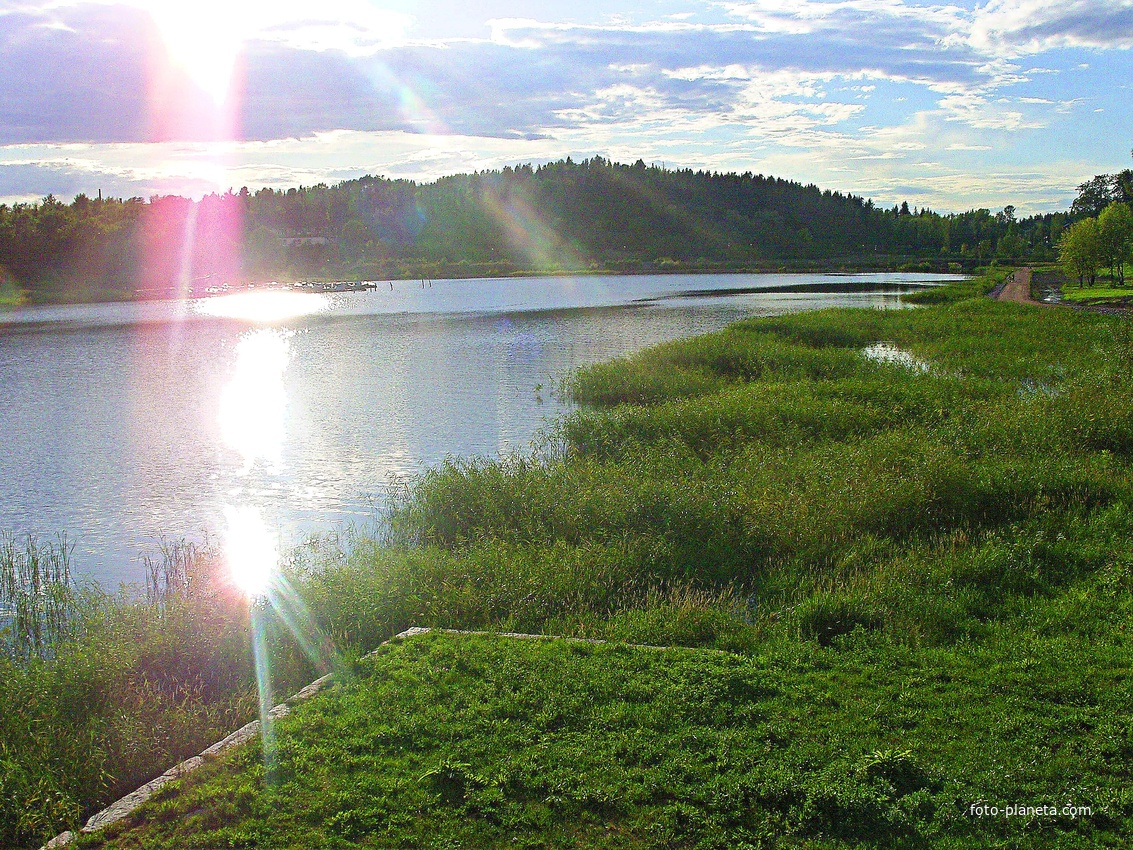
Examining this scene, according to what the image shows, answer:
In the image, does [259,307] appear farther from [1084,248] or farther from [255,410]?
[1084,248]

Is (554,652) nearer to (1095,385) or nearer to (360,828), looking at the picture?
(360,828)

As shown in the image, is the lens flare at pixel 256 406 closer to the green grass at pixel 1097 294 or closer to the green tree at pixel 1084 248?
the green grass at pixel 1097 294

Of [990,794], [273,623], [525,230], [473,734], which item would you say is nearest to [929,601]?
[990,794]

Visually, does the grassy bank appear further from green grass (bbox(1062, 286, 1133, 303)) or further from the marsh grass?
green grass (bbox(1062, 286, 1133, 303))

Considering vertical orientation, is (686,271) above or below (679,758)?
above

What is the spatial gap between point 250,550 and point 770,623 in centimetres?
903

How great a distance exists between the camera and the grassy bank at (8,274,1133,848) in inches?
240

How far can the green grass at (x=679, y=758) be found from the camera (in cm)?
590

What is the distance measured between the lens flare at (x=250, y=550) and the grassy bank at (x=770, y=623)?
68 centimetres

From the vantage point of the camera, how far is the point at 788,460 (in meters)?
16.6

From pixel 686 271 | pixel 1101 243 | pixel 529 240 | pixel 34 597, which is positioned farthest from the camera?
pixel 529 240

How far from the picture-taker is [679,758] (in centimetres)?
661

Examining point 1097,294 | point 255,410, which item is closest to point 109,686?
point 255,410

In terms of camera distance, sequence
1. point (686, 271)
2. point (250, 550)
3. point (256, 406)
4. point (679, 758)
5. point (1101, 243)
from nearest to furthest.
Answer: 1. point (679, 758)
2. point (250, 550)
3. point (256, 406)
4. point (1101, 243)
5. point (686, 271)
